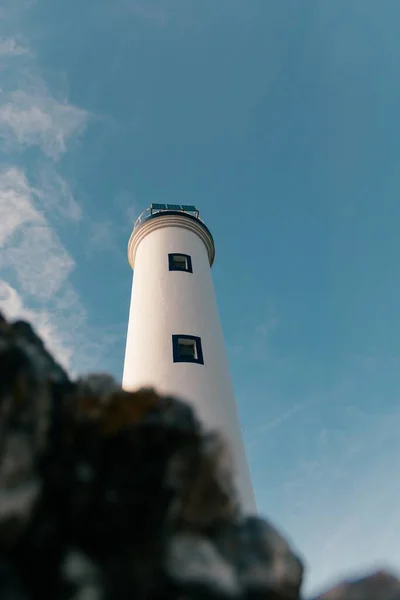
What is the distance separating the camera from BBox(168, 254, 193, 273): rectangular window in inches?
858

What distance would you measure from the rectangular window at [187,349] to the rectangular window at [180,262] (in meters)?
4.00

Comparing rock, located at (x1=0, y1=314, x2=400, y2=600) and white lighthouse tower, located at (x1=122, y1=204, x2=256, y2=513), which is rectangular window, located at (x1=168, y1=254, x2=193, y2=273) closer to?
white lighthouse tower, located at (x1=122, y1=204, x2=256, y2=513)

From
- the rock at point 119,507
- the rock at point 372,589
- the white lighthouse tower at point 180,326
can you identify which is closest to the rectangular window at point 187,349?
the white lighthouse tower at point 180,326

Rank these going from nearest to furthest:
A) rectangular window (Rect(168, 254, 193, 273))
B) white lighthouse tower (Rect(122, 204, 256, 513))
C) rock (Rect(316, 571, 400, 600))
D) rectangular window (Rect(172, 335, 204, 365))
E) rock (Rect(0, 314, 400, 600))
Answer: rock (Rect(0, 314, 400, 600)) → rock (Rect(316, 571, 400, 600)) → white lighthouse tower (Rect(122, 204, 256, 513)) → rectangular window (Rect(172, 335, 204, 365)) → rectangular window (Rect(168, 254, 193, 273))

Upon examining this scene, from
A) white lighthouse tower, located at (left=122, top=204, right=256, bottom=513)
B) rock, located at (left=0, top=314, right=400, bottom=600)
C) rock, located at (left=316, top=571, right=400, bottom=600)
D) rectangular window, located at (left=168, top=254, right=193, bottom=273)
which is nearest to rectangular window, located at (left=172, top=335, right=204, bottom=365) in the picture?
white lighthouse tower, located at (left=122, top=204, right=256, bottom=513)

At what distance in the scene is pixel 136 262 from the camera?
23.7 meters

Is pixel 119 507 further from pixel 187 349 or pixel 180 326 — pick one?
pixel 180 326

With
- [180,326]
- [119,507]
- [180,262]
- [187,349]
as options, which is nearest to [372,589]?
[119,507]

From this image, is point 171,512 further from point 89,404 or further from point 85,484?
point 89,404

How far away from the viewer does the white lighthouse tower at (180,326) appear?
16.8 m

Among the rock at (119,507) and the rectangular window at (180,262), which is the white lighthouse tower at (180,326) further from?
the rock at (119,507)

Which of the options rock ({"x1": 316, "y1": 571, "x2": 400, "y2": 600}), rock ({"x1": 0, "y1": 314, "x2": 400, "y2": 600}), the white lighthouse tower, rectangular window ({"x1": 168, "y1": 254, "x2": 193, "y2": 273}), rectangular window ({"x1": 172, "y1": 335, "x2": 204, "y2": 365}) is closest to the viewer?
rock ({"x1": 0, "y1": 314, "x2": 400, "y2": 600})

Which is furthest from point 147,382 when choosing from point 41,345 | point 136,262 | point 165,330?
point 41,345

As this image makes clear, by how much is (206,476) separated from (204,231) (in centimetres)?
1930
